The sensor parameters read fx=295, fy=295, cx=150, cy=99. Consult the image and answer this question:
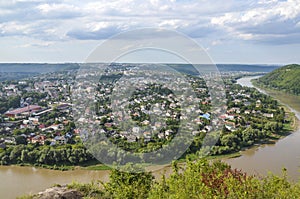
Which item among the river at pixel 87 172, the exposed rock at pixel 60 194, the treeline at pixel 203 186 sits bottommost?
the river at pixel 87 172

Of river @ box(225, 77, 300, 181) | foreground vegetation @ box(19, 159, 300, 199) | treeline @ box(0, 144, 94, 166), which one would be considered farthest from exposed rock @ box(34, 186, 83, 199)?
river @ box(225, 77, 300, 181)

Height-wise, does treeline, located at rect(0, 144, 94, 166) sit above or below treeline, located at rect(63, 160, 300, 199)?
below

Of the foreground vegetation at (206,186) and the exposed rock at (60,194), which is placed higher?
the foreground vegetation at (206,186)

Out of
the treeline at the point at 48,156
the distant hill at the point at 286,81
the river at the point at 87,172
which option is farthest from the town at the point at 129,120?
the distant hill at the point at 286,81

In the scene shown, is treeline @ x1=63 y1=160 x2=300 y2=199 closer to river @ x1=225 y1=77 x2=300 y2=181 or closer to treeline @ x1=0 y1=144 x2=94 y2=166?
river @ x1=225 y1=77 x2=300 y2=181

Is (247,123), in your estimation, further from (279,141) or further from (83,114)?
(83,114)

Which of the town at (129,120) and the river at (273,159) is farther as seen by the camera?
the river at (273,159)

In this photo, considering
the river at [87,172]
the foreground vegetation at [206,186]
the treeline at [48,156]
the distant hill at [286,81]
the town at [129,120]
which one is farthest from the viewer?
the distant hill at [286,81]

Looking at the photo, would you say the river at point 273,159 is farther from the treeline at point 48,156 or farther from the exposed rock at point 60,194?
the exposed rock at point 60,194

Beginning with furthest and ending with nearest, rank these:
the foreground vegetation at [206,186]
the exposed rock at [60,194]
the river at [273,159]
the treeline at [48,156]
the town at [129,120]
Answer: the treeline at [48,156] < the river at [273,159] < the town at [129,120] < the exposed rock at [60,194] < the foreground vegetation at [206,186]
